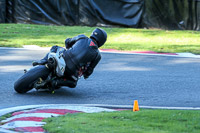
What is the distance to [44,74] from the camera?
8.42 metres

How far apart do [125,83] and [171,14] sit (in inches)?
494

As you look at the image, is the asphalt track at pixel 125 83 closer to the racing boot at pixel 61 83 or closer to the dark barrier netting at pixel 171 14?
the racing boot at pixel 61 83

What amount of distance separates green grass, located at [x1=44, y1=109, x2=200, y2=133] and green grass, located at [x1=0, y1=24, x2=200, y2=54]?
31.7 ft

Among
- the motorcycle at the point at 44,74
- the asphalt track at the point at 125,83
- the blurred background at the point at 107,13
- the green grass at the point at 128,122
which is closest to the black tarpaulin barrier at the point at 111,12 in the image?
the blurred background at the point at 107,13

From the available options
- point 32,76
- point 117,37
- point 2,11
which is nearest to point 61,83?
point 32,76

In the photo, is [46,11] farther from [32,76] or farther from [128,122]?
[128,122]

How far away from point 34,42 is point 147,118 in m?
11.6

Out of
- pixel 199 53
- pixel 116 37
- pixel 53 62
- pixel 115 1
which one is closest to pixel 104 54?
pixel 199 53

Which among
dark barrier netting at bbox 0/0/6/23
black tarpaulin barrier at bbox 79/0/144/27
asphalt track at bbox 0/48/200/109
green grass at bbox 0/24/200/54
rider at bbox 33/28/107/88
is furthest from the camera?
black tarpaulin barrier at bbox 79/0/144/27

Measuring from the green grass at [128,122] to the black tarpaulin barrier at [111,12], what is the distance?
15.4 m

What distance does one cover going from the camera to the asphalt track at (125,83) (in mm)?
8328

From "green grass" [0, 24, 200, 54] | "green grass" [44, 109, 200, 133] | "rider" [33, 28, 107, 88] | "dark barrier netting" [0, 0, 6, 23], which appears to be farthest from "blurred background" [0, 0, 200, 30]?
"green grass" [44, 109, 200, 133]

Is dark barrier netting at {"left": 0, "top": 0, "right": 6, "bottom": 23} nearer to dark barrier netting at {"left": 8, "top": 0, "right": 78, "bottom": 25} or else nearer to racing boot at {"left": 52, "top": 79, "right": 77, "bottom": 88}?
dark barrier netting at {"left": 8, "top": 0, "right": 78, "bottom": 25}

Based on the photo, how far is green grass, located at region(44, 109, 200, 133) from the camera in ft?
18.4
